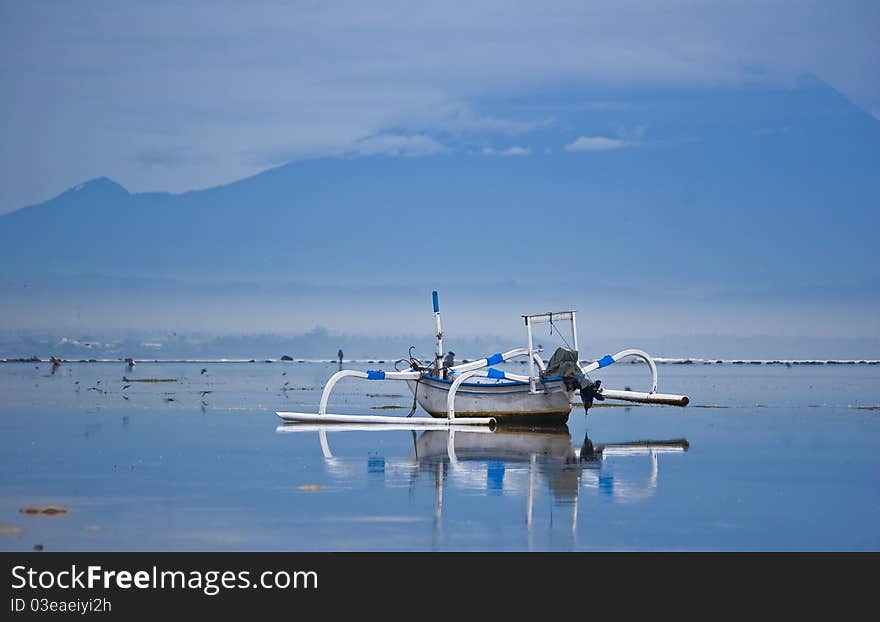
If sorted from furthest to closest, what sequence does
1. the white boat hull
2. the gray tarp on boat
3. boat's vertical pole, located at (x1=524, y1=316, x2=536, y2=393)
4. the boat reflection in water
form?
the white boat hull → boat's vertical pole, located at (x1=524, y1=316, x2=536, y2=393) → the gray tarp on boat → the boat reflection in water

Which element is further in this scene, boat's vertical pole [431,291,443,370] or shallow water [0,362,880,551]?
boat's vertical pole [431,291,443,370]

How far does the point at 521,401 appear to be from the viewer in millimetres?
41594

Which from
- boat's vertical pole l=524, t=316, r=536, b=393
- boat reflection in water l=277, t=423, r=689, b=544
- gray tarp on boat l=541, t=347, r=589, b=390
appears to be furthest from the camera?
boat's vertical pole l=524, t=316, r=536, b=393

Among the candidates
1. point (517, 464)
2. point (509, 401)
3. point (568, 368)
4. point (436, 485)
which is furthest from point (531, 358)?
point (436, 485)

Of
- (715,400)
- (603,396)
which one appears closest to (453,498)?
(603,396)

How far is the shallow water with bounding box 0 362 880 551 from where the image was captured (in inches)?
786

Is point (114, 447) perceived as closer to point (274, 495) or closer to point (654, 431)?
point (274, 495)

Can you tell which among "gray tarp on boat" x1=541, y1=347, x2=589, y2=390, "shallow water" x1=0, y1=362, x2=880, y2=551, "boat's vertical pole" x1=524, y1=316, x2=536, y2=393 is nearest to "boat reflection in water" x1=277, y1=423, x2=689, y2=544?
"shallow water" x1=0, y1=362, x2=880, y2=551

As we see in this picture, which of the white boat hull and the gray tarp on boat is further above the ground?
the gray tarp on boat

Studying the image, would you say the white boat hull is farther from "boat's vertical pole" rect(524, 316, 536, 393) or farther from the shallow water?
the shallow water

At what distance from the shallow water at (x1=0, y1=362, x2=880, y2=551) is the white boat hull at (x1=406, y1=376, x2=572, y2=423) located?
3.49ft

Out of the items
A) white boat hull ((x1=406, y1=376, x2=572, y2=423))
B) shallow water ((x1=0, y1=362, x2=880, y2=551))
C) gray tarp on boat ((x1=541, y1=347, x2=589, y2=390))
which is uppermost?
gray tarp on boat ((x1=541, y1=347, x2=589, y2=390))
